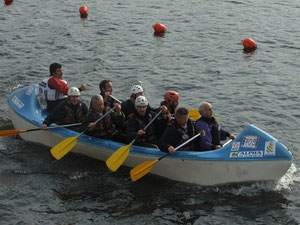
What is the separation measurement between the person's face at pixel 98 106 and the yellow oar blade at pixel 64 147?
0.65 meters

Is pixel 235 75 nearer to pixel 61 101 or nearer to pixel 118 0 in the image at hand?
pixel 61 101

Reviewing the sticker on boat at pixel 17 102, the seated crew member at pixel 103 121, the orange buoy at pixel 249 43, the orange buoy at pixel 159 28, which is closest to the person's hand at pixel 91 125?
the seated crew member at pixel 103 121

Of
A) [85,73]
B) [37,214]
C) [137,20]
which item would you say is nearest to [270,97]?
[85,73]

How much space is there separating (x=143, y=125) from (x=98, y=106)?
0.96 m

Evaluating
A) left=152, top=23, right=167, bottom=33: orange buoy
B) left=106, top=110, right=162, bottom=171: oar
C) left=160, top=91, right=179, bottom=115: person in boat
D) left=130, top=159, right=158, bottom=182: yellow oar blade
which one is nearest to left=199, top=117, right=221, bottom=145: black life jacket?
left=160, top=91, right=179, bottom=115: person in boat

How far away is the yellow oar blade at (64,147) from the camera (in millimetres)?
9414

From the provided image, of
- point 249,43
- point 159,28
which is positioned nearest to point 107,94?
point 249,43

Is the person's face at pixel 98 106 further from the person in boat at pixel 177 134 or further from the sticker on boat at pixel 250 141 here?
the sticker on boat at pixel 250 141

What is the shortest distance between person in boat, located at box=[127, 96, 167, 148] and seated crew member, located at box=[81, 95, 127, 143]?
1.63 feet

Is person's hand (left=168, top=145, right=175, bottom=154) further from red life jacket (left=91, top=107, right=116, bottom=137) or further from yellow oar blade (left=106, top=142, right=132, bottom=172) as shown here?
red life jacket (left=91, top=107, right=116, bottom=137)

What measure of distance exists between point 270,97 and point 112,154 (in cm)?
583

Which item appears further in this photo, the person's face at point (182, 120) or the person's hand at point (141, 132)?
the person's hand at point (141, 132)

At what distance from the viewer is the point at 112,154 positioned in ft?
30.5

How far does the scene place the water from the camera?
8.52 metres
